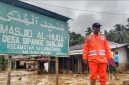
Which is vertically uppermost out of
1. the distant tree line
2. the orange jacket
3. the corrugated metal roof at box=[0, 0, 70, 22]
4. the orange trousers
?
the distant tree line

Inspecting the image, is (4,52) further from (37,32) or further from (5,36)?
(37,32)

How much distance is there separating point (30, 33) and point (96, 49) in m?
1.82

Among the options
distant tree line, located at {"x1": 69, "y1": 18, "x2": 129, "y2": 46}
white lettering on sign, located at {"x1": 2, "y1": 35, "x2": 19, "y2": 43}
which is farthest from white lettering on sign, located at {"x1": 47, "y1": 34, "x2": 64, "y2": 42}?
distant tree line, located at {"x1": 69, "y1": 18, "x2": 129, "y2": 46}

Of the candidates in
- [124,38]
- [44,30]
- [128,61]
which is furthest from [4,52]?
[124,38]

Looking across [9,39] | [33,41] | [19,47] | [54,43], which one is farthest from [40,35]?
[9,39]

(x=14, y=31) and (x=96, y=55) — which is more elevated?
(x=14, y=31)

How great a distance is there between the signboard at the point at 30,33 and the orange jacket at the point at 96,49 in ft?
5.04

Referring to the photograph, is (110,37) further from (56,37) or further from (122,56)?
(56,37)

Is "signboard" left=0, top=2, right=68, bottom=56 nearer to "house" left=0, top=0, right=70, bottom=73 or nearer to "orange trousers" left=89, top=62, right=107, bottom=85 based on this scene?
"house" left=0, top=0, right=70, bottom=73

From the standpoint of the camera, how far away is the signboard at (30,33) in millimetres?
7199

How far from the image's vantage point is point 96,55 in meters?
7.19

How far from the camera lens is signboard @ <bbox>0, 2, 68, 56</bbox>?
720 centimetres

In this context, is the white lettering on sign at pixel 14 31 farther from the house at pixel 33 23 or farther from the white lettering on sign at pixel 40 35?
the white lettering on sign at pixel 40 35

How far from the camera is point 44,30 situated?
334 inches
